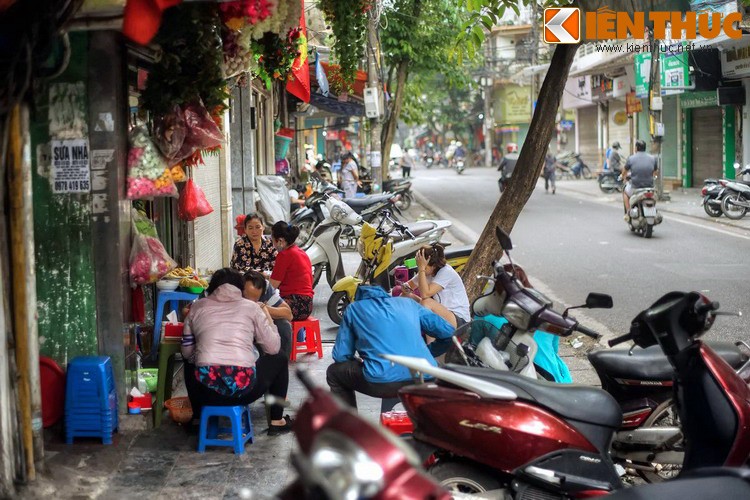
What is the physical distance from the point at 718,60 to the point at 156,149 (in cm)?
2245

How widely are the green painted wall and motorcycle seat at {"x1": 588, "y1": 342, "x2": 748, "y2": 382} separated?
3166mm

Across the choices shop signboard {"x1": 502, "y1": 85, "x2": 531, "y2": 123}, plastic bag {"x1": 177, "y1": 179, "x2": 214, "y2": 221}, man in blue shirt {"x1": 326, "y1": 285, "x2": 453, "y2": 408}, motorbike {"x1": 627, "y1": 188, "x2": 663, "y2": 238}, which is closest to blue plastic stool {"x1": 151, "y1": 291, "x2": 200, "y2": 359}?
plastic bag {"x1": 177, "y1": 179, "x2": 214, "y2": 221}

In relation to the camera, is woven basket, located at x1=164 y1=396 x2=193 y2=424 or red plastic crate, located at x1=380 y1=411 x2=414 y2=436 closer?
red plastic crate, located at x1=380 y1=411 x2=414 y2=436

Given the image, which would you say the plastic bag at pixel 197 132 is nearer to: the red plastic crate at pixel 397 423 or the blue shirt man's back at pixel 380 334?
the blue shirt man's back at pixel 380 334

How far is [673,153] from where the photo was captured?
31.0 m

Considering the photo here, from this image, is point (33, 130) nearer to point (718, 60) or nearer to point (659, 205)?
point (659, 205)

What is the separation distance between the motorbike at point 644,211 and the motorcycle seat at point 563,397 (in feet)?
44.6

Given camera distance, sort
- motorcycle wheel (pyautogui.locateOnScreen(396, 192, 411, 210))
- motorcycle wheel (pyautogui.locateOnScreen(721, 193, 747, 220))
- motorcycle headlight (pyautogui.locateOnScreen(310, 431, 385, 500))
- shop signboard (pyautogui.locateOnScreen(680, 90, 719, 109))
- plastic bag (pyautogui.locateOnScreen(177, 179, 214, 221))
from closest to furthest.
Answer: motorcycle headlight (pyautogui.locateOnScreen(310, 431, 385, 500)) → plastic bag (pyautogui.locateOnScreen(177, 179, 214, 221)) → motorcycle wheel (pyautogui.locateOnScreen(721, 193, 747, 220)) → motorcycle wheel (pyautogui.locateOnScreen(396, 192, 411, 210)) → shop signboard (pyautogui.locateOnScreen(680, 90, 719, 109))

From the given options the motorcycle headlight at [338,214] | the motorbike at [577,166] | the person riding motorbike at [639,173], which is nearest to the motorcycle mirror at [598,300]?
the motorcycle headlight at [338,214]

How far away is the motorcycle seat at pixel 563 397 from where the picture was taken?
4.01m

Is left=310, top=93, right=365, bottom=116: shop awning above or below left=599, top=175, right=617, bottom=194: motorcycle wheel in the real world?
above

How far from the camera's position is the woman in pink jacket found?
5848 millimetres

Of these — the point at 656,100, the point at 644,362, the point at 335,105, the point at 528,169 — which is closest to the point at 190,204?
the point at 528,169

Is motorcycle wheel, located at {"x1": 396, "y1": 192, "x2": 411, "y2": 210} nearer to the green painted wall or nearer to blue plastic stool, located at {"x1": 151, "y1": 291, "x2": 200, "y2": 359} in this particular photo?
blue plastic stool, located at {"x1": 151, "y1": 291, "x2": 200, "y2": 359}
